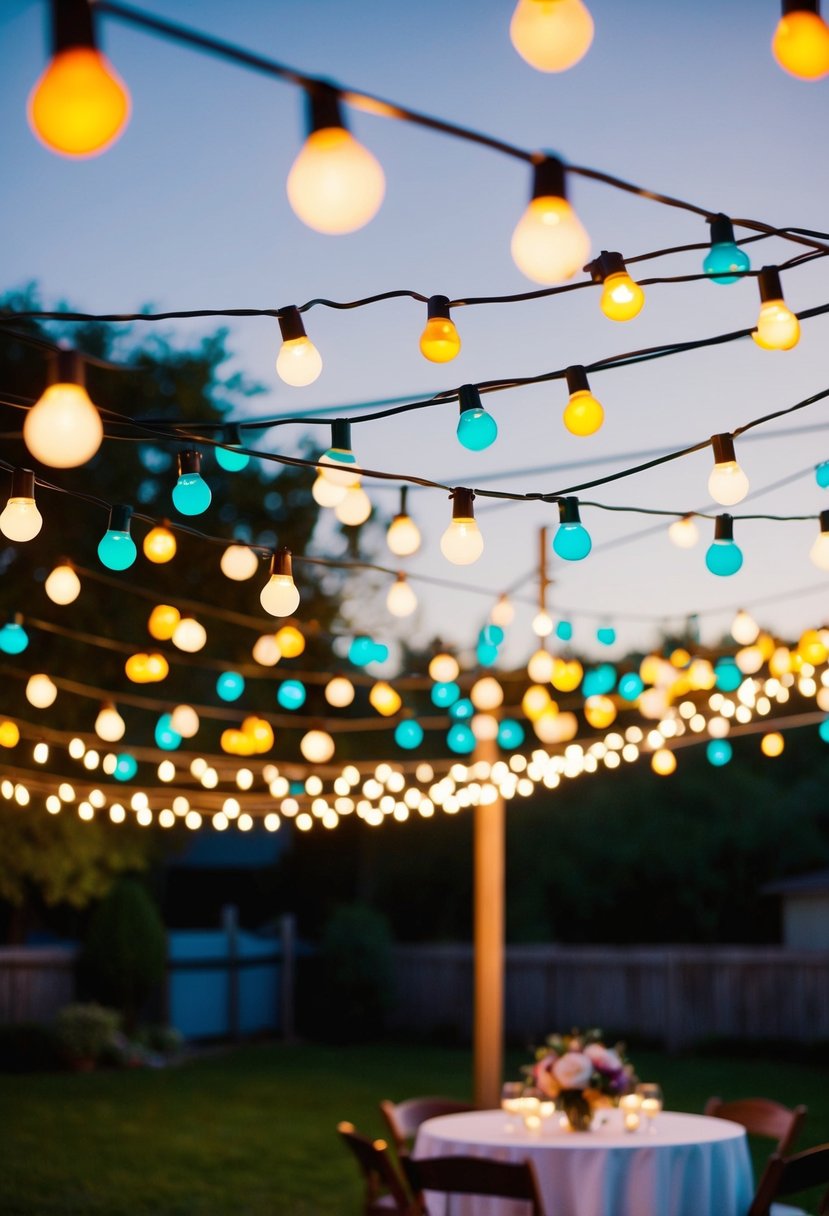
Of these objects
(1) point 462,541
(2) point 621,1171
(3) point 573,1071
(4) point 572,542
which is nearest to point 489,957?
(3) point 573,1071

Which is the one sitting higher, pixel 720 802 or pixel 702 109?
pixel 702 109

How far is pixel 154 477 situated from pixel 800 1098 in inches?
305

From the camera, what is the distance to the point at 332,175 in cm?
171

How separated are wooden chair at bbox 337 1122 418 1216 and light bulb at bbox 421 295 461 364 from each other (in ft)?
10.9

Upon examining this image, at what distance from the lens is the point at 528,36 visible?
1665 mm

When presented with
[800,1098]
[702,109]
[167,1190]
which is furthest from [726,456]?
[800,1098]

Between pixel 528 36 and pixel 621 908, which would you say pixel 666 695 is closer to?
pixel 528 36

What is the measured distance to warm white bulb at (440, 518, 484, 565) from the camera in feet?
10.7

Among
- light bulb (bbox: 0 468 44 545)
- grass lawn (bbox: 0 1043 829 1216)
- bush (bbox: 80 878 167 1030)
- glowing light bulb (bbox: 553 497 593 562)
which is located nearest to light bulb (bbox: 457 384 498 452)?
glowing light bulb (bbox: 553 497 593 562)

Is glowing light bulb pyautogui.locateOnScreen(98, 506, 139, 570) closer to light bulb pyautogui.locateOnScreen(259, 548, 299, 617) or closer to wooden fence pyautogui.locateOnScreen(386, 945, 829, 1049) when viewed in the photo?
light bulb pyautogui.locateOnScreen(259, 548, 299, 617)

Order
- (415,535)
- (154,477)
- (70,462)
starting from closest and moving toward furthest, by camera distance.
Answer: (70,462), (415,535), (154,477)

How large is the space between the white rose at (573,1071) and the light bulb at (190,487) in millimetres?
3287

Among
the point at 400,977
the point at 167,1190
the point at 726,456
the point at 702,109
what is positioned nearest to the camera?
the point at 726,456

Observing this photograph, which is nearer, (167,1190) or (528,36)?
(528,36)
